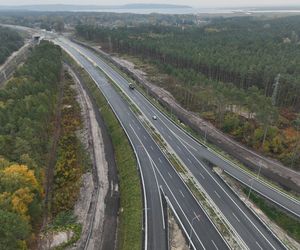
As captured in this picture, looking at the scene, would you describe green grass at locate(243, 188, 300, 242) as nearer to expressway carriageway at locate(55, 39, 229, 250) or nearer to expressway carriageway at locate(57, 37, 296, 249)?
expressway carriageway at locate(57, 37, 296, 249)

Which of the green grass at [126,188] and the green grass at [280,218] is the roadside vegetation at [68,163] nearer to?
the green grass at [126,188]

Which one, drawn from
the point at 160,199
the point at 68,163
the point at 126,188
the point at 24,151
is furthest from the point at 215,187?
the point at 24,151

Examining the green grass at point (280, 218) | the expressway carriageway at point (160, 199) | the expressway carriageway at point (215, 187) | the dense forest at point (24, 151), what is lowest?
the green grass at point (280, 218)

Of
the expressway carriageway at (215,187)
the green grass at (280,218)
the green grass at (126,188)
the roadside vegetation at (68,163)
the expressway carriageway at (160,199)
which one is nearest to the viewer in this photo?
the expressway carriageway at (160,199)

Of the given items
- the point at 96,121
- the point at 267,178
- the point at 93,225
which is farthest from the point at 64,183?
the point at 267,178

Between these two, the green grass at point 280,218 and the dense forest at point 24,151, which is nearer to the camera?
the dense forest at point 24,151

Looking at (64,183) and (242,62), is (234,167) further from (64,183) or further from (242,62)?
(242,62)

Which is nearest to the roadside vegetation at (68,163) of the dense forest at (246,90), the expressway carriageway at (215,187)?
the expressway carriageway at (215,187)

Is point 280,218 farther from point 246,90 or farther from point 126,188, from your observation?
point 246,90
